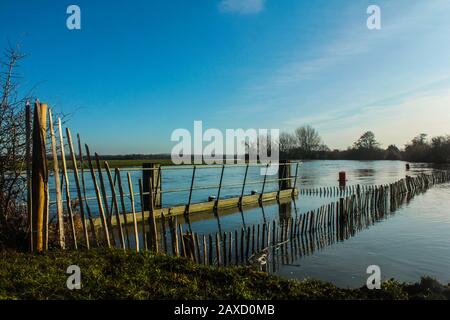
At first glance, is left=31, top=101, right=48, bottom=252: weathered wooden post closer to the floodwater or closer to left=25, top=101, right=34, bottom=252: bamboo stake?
left=25, top=101, right=34, bottom=252: bamboo stake

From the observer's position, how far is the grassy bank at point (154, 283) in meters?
5.59

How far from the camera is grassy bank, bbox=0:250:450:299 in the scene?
18.3 ft

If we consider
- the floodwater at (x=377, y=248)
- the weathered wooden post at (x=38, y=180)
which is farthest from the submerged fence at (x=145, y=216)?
the floodwater at (x=377, y=248)

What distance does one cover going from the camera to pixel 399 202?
24844 mm

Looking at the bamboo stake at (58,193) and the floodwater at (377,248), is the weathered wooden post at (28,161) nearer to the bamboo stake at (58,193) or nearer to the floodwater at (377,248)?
the bamboo stake at (58,193)

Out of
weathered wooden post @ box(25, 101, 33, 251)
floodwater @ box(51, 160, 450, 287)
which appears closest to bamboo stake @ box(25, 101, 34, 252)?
weathered wooden post @ box(25, 101, 33, 251)

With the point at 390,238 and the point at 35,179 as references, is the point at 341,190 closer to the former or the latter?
the point at 390,238

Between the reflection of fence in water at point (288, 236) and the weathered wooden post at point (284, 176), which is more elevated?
the weathered wooden post at point (284, 176)

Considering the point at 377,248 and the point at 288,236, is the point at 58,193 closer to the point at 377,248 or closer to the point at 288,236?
the point at 288,236

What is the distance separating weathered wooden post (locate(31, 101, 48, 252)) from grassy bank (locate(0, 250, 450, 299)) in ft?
1.68

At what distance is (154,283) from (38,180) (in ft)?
11.2

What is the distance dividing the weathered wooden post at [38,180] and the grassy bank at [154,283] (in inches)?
20.2

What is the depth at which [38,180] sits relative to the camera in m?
7.62

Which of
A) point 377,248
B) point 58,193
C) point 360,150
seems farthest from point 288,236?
point 360,150
